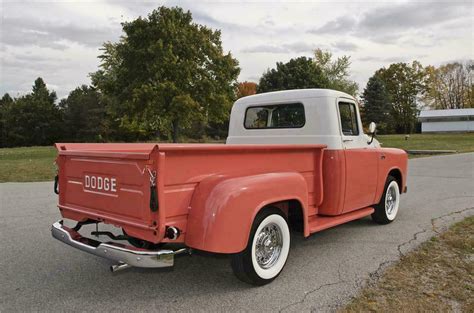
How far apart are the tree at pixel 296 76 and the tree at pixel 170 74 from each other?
40.1 ft

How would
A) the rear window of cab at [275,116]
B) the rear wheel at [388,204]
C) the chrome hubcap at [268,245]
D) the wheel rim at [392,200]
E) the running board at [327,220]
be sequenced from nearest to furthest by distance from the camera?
the chrome hubcap at [268,245], the running board at [327,220], the rear window of cab at [275,116], the rear wheel at [388,204], the wheel rim at [392,200]

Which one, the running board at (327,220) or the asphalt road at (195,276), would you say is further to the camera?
the running board at (327,220)

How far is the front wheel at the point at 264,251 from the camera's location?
3695 mm

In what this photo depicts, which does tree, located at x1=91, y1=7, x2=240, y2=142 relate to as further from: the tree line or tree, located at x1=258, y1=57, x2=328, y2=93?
tree, located at x1=258, y1=57, x2=328, y2=93

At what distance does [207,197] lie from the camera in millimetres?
3426

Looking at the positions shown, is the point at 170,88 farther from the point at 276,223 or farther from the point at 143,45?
the point at 276,223

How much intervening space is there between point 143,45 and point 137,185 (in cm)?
2571

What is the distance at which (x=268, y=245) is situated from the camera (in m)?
4.02

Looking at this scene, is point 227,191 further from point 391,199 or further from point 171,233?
point 391,199

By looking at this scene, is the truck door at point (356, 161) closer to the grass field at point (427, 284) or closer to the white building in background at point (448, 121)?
the grass field at point (427, 284)

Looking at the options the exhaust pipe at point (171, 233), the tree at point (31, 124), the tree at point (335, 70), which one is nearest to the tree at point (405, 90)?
the tree at point (335, 70)

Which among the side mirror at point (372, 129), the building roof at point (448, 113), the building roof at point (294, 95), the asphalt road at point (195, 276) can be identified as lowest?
the asphalt road at point (195, 276)

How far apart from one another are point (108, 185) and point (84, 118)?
50326mm

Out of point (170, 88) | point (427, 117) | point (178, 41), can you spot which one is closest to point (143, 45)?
point (178, 41)
